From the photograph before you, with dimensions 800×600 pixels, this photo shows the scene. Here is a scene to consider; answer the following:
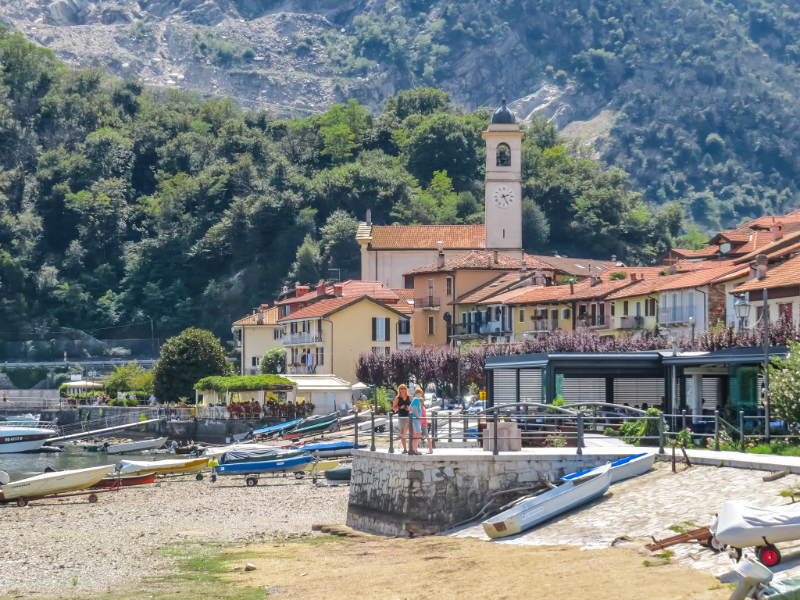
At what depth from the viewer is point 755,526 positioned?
1384 cm

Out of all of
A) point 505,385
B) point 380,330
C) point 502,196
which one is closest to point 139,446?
point 380,330

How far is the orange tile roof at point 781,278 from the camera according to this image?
37.8 metres

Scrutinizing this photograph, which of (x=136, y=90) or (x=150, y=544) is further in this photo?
(x=136, y=90)

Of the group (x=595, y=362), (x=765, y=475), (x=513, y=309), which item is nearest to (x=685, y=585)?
(x=765, y=475)

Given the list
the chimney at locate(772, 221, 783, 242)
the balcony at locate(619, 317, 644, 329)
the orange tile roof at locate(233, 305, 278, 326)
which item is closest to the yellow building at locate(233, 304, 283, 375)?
the orange tile roof at locate(233, 305, 278, 326)

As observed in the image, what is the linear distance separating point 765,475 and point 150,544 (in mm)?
13198

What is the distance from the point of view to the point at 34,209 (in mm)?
144000

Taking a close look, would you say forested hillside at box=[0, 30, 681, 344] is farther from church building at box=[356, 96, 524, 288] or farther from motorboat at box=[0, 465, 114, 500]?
motorboat at box=[0, 465, 114, 500]

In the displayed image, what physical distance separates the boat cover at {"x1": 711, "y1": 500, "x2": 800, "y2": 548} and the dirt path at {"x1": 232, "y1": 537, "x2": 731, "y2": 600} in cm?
62

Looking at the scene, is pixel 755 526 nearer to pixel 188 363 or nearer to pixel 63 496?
pixel 63 496

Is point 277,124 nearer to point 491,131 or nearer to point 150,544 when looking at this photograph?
point 491,131

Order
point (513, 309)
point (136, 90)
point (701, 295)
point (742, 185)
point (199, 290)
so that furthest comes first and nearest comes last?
point (742, 185)
point (136, 90)
point (199, 290)
point (513, 309)
point (701, 295)

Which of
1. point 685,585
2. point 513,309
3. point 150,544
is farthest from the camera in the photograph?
point 513,309

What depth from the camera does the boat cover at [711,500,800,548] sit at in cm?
1384
